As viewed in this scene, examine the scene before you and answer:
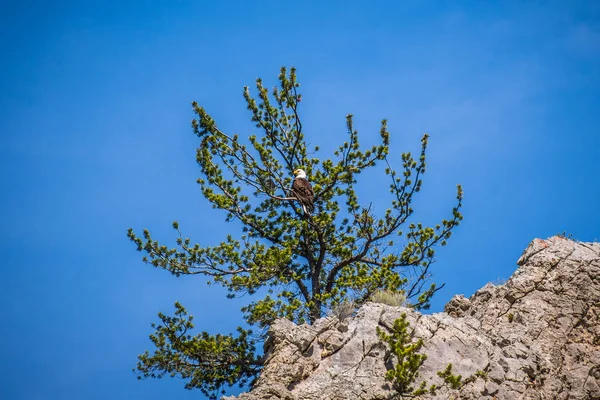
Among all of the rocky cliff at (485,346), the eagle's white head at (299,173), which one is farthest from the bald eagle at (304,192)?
the rocky cliff at (485,346)

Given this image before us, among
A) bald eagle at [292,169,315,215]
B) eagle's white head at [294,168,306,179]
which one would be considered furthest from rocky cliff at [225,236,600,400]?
eagle's white head at [294,168,306,179]

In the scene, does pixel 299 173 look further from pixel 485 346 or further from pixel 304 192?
pixel 485 346

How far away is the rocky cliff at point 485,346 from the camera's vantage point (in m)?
12.4

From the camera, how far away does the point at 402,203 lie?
18.2 metres

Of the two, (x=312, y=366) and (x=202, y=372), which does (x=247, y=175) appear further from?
(x=312, y=366)

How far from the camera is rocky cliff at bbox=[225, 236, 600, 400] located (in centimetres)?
1244

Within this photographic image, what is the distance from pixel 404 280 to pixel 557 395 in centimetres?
497

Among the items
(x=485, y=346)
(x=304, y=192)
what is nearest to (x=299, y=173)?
(x=304, y=192)

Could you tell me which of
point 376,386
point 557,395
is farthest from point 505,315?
point 376,386

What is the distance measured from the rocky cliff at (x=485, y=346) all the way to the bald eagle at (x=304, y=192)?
4460 mm

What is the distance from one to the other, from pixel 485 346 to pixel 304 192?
6.57m

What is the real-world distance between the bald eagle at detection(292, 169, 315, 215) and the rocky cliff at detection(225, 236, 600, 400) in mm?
4460

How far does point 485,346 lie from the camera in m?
13.5

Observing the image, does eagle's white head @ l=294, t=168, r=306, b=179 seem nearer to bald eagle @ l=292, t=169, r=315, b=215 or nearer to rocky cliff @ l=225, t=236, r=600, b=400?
bald eagle @ l=292, t=169, r=315, b=215
